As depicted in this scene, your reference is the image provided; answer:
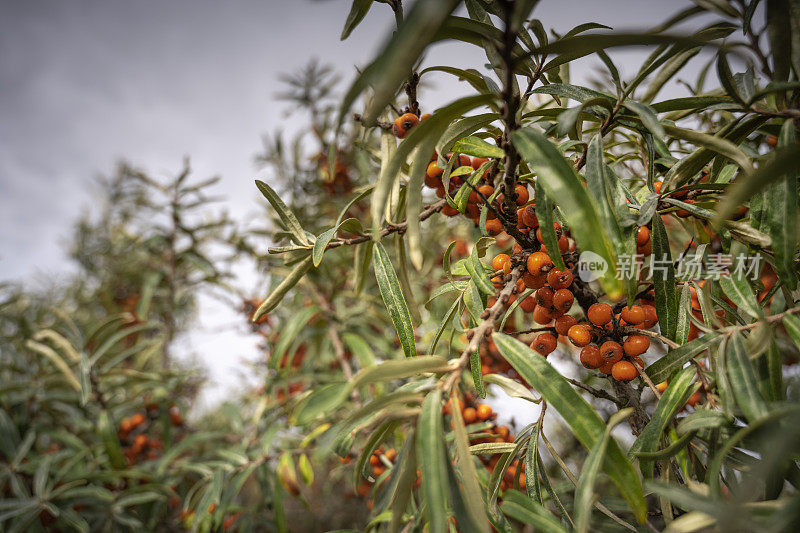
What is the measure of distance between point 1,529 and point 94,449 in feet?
1.16

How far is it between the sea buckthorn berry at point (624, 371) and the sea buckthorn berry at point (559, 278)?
173mm

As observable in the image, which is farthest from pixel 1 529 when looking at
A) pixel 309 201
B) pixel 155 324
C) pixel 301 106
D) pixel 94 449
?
pixel 301 106

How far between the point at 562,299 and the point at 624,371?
0.16 metres

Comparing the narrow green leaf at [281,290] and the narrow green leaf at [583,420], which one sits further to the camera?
the narrow green leaf at [281,290]

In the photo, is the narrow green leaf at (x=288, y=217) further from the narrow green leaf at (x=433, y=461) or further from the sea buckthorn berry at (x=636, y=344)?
the sea buckthorn berry at (x=636, y=344)

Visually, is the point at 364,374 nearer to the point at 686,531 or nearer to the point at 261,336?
the point at 686,531

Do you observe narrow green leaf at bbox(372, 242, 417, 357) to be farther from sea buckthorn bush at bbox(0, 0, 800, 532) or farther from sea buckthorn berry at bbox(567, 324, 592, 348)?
sea buckthorn berry at bbox(567, 324, 592, 348)

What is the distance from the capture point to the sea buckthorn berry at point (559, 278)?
650mm

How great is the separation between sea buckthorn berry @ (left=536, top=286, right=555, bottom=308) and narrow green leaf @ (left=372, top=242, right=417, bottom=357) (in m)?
0.25

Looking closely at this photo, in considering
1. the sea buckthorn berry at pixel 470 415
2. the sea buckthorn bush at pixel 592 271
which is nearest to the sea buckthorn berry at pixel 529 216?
the sea buckthorn bush at pixel 592 271

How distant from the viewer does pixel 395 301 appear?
0.72m

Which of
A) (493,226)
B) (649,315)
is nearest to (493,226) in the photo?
(493,226)

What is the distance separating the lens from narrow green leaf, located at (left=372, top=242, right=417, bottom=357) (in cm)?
70

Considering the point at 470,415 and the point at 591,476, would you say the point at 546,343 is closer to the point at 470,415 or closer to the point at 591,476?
the point at 591,476
